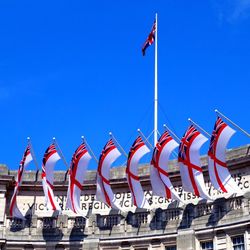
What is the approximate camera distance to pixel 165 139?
4572cm

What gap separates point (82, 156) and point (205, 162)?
916cm

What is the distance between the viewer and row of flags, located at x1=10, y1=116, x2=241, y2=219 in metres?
42.9

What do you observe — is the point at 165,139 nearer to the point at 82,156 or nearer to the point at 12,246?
the point at 82,156

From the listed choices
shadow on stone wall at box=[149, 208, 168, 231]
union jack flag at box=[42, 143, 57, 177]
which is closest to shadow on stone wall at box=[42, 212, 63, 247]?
union jack flag at box=[42, 143, 57, 177]

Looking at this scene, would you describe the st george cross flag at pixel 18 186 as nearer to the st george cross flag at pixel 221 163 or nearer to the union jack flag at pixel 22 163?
the union jack flag at pixel 22 163

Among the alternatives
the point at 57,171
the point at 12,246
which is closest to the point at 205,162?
the point at 57,171

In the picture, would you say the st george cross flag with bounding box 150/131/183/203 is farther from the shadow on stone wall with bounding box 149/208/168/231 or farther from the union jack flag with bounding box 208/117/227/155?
the union jack flag with bounding box 208/117/227/155

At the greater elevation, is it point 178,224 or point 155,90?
point 155,90

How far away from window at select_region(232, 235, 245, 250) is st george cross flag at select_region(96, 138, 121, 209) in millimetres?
8851

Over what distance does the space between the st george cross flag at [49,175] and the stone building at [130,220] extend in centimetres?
212

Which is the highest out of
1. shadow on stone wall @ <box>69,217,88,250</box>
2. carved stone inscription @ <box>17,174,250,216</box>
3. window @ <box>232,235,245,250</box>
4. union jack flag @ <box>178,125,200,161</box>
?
union jack flag @ <box>178,125,200,161</box>

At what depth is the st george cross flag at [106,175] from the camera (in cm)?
4659

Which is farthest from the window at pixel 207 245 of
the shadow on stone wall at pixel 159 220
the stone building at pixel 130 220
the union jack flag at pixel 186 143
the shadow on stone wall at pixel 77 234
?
the shadow on stone wall at pixel 77 234

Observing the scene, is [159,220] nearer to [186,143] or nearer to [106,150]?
[106,150]
